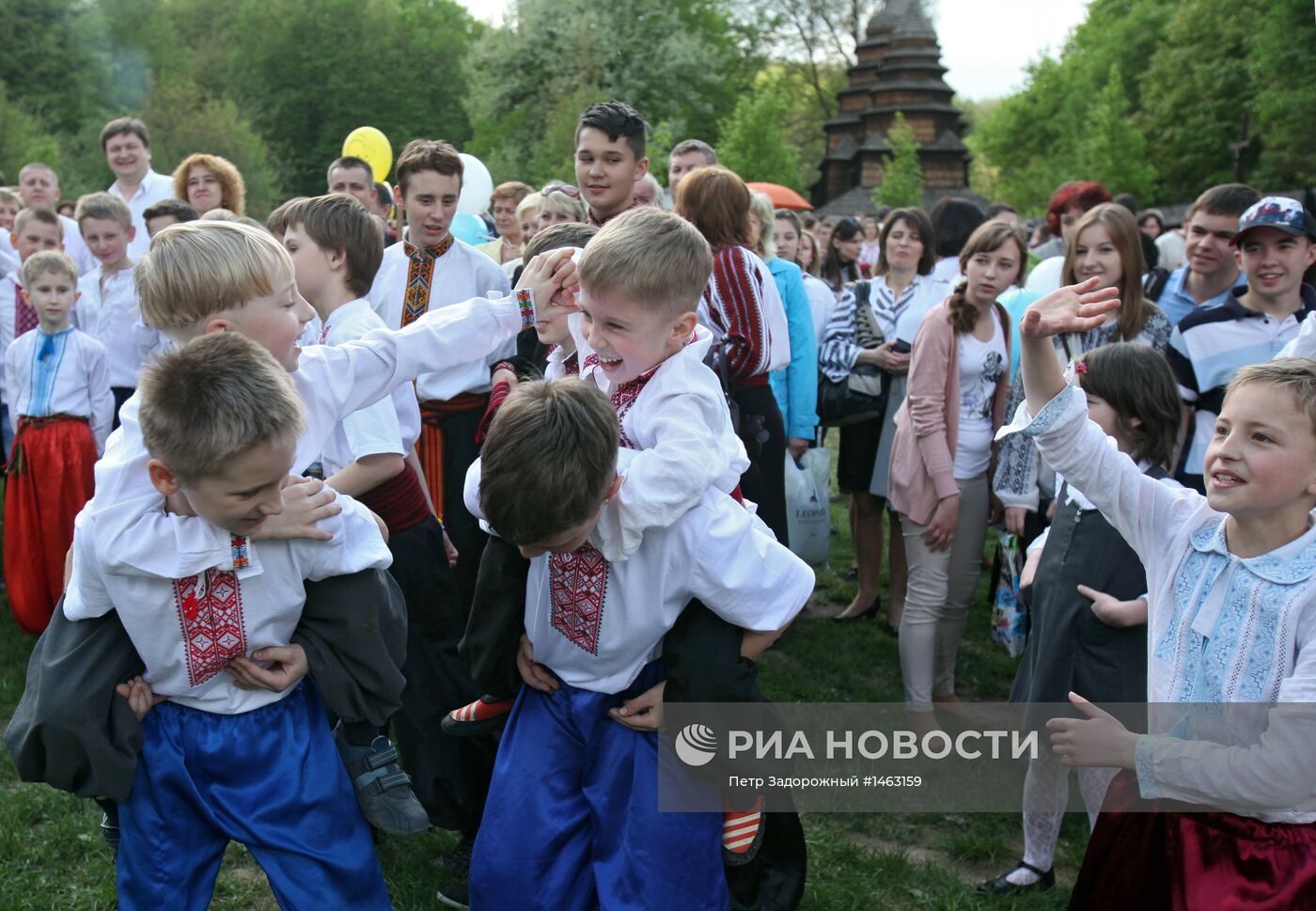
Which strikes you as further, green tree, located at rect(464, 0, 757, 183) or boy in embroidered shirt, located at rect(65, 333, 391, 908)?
green tree, located at rect(464, 0, 757, 183)

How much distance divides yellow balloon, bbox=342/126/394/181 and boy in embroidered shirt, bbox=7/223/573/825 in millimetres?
7272

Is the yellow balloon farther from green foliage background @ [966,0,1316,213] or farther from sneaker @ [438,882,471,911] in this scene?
green foliage background @ [966,0,1316,213]

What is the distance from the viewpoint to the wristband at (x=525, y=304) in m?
2.82

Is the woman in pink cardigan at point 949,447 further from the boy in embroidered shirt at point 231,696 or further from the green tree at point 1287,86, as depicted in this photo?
the green tree at point 1287,86

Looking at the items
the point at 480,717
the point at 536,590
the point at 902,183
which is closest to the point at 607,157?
the point at 536,590

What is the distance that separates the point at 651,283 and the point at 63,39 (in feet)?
140

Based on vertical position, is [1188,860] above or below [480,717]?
below

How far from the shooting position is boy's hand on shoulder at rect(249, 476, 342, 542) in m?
2.20

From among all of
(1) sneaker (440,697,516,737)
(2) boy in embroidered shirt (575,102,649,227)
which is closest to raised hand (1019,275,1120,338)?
(1) sneaker (440,697,516,737)

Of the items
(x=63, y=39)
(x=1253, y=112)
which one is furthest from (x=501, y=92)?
(x=1253, y=112)

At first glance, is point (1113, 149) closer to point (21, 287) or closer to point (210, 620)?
point (21, 287)

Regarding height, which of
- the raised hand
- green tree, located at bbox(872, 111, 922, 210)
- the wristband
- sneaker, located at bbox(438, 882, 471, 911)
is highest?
green tree, located at bbox(872, 111, 922, 210)

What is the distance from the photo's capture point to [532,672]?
2572 millimetres

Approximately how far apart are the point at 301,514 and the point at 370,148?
8176mm
